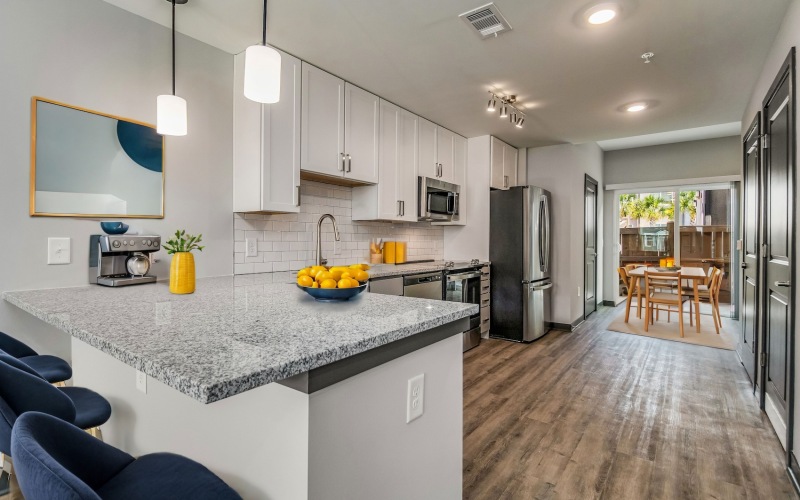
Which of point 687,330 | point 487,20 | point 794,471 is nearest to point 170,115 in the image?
point 487,20

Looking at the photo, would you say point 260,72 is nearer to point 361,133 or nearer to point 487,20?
point 487,20

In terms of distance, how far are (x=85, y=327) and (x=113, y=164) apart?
57.0 inches

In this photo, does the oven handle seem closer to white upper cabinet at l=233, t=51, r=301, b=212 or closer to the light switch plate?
white upper cabinet at l=233, t=51, r=301, b=212

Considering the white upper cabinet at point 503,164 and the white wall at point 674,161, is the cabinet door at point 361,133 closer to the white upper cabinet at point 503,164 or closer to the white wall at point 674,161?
the white upper cabinet at point 503,164

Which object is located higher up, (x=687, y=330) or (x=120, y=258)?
(x=120, y=258)

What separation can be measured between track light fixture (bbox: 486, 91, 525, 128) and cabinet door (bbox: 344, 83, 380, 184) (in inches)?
39.4

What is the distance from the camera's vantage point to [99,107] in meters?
2.13

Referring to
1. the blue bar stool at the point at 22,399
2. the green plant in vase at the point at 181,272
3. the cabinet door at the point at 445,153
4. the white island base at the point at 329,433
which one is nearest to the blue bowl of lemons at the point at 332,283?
the white island base at the point at 329,433

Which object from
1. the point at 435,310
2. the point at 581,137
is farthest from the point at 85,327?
the point at 581,137

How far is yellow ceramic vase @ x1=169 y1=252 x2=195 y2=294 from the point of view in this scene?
1.80m

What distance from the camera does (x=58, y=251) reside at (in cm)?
200

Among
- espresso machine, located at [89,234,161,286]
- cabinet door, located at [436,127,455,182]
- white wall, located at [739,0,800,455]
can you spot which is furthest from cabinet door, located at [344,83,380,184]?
white wall, located at [739,0,800,455]

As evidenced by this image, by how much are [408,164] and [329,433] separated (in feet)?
10.9

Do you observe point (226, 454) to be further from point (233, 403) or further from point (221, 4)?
point (221, 4)
